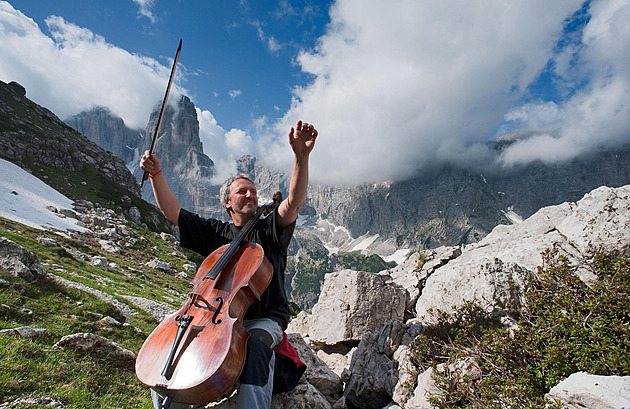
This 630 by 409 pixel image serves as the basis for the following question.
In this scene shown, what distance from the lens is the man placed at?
3.70 m

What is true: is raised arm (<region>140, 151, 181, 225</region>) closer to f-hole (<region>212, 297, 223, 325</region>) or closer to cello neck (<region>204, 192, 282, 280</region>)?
cello neck (<region>204, 192, 282, 280</region>)

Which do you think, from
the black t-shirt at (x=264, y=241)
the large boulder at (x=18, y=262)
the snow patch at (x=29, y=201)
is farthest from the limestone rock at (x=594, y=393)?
the snow patch at (x=29, y=201)

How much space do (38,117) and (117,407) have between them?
13538cm

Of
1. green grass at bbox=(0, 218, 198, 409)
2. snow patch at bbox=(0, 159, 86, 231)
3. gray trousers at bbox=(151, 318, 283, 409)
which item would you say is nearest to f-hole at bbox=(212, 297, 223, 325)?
gray trousers at bbox=(151, 318, 283, 409)

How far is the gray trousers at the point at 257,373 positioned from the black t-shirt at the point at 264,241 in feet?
1.30

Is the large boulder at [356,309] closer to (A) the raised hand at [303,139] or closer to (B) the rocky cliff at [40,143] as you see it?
(A) the raised hand at [303,139]

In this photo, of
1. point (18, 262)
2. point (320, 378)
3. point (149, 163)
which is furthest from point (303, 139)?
point (18, 262)

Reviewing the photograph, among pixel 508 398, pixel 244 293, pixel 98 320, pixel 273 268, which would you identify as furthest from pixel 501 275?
pixel 98 320

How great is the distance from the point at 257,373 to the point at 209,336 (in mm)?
761

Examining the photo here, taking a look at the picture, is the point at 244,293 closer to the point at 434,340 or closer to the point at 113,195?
the point at 434,340

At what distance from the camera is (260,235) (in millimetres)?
5164

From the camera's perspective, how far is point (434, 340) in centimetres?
646

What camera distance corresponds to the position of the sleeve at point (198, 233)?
5.55 meters

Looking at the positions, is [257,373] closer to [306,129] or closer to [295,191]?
[295,191]
